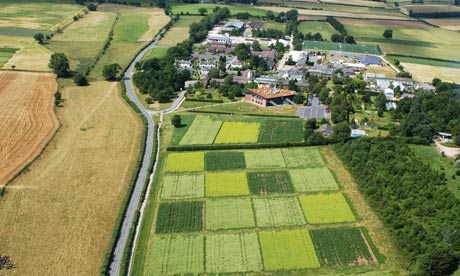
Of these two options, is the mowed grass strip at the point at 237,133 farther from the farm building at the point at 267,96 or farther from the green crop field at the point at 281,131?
the farm building at the point at 267,96

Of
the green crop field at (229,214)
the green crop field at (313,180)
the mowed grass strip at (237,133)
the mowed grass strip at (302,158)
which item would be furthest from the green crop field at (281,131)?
the green crop field at (229,214)

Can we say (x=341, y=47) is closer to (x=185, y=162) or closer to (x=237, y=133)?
(x=237, y=133)

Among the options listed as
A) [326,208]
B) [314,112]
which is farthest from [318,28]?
[326,208]

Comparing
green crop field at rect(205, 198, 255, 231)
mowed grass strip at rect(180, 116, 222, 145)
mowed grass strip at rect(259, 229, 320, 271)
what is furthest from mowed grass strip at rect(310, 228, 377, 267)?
mowed grass strip at rect(180, 116, 222, 145)

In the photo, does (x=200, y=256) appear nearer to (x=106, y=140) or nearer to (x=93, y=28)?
(x=106, y=140)

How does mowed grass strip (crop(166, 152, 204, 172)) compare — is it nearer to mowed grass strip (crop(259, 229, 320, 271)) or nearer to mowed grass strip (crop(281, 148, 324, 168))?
mowed grass strip (crop(281, 148, 324, 168))

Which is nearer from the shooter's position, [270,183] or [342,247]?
[342,247]
